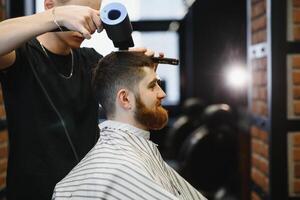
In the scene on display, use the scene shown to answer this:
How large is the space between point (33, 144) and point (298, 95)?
1746 mm

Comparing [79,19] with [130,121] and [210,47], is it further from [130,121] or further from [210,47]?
[210,47]

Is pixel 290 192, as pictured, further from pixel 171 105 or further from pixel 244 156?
pixel 171 105

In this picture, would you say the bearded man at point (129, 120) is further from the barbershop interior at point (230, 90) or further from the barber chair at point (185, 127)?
the barber chair at point (185, 127)

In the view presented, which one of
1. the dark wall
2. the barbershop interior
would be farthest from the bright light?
the dark wall

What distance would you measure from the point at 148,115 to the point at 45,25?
0.51 metres

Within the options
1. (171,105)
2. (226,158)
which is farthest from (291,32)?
(171,105)

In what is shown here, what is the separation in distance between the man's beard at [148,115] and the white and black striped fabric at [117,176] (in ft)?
0.26

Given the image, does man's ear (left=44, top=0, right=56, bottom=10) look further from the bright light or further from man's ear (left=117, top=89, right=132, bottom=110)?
the bright light

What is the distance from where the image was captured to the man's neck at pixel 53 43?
1829mm

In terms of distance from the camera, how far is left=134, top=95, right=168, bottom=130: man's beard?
5.73ft

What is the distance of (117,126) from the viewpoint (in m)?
1.75

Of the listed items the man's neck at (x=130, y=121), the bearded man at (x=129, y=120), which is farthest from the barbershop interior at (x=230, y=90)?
the man's neck at (x=130, y=121)

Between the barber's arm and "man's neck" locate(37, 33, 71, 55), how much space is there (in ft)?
1.04

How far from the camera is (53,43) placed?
1.83m
